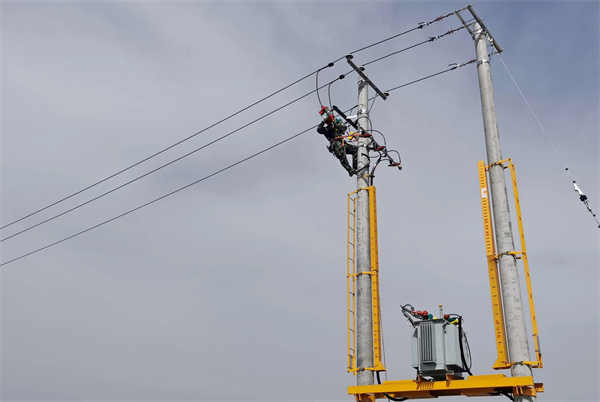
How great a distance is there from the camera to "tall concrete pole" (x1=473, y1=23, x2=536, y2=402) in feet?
37.7

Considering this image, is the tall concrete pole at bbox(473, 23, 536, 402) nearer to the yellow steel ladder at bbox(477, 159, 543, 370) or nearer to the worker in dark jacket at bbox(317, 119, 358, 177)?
the yellow steel ladder at bbox(477, 159, 543, 370)

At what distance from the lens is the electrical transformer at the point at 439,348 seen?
1253 centimetres

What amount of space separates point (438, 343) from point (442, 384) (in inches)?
36.1

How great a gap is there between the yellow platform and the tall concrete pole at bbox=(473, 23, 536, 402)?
214mm

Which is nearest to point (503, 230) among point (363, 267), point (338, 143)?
point (363, 267)

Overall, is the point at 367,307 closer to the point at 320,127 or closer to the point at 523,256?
the point at 523,256

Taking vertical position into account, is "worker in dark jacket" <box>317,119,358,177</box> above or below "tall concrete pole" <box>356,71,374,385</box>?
above

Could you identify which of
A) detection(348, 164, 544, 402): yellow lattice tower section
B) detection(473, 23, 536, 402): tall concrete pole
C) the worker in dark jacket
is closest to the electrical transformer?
detection(348, 164, 544, 402): yellow lattice tower section

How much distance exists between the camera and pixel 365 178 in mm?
15617

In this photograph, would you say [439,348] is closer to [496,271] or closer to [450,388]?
[450,388]

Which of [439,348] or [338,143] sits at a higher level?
[338,143]

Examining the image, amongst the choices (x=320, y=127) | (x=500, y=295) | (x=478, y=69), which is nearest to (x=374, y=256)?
(x=500, y=295)

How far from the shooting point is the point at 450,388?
40.6 feet

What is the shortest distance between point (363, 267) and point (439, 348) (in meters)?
2.91
